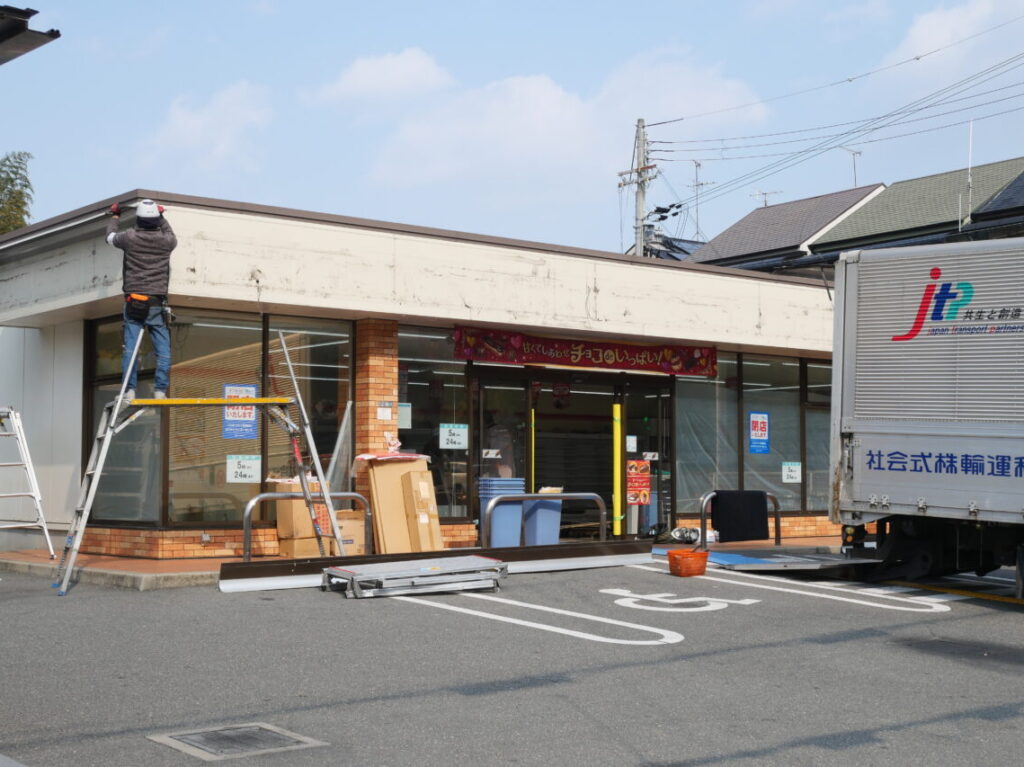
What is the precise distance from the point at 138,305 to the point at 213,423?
2.23m

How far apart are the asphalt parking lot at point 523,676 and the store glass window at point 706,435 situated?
265 inches

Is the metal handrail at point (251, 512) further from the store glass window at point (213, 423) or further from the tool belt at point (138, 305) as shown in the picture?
the tool belt at point (138, 305)

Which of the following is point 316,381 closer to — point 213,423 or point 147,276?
point 213,423

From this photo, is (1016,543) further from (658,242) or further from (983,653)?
(658,242)

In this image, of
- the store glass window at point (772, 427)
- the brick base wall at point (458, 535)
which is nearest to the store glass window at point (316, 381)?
the brick base wall at point (458, 535)

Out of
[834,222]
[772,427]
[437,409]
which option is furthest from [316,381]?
[834,222]

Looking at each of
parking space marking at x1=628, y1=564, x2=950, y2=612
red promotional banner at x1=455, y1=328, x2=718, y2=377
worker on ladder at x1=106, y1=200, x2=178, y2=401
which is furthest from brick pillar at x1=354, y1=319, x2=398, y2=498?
parking space marking at x1=628, y1=564, x2=950, y2=612

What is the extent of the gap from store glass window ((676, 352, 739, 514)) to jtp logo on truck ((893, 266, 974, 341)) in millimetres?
6635

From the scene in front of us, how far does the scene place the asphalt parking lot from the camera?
591 centimetres

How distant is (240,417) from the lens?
14.4m

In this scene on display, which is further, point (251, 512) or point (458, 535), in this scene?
point (458, 535)

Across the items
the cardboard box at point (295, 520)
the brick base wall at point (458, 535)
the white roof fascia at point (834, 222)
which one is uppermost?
the white roof fascia at point (834, 222)

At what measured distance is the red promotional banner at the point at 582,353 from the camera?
52.7ft

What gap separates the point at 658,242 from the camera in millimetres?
40531
